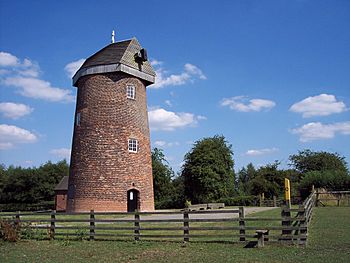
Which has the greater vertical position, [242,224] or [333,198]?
[333,198]

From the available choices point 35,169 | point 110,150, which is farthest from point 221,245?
point 35,169

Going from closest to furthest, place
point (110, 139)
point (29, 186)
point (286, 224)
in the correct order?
point (286, 224) < point (110, 139) < point (29, 186)

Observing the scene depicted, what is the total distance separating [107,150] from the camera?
2881cm

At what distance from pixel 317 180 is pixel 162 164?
23793 millimetres

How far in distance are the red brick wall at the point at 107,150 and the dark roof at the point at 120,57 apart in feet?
3.33

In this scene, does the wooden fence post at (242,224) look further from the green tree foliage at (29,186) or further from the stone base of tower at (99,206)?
the green tree foliage at (29,186)

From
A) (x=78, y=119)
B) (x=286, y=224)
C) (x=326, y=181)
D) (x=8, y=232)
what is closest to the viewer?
(x=286, y=224)

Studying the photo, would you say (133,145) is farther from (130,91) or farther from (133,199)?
(130,91)

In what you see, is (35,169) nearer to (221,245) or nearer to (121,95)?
(121,95)

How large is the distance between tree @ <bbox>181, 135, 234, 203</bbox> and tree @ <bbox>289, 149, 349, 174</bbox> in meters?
29.7

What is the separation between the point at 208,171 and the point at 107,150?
25106 mm

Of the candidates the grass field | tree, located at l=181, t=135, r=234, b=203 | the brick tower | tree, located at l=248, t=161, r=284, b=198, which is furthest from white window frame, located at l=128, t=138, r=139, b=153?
tree, located at l=248, t=161, r=284, b=198

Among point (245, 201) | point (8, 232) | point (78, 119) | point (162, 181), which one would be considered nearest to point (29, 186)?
point (162, 181)

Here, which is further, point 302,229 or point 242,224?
point 242,224
